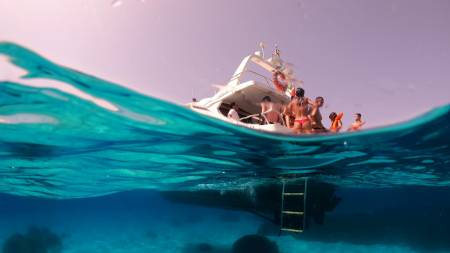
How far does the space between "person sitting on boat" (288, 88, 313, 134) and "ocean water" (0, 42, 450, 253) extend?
0.56 meters

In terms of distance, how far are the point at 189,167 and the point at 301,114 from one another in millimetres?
7455

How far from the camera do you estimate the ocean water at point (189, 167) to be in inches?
328

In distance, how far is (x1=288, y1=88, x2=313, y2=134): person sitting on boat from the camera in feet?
30.5

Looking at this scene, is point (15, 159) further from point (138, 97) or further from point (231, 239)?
point (231, 239)

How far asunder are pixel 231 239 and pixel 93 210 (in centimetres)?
1835

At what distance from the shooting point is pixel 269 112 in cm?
1114

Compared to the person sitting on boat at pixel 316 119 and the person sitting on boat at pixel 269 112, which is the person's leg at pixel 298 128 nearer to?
the person sitting on boat at pixel 316 119

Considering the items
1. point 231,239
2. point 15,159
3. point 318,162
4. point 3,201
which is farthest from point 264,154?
point 3,201

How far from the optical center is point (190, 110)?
27.4ft

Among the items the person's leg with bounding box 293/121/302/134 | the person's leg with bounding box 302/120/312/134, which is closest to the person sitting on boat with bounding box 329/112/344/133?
the person's leg with bounding box 302/120/312/134

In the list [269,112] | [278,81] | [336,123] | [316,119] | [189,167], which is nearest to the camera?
[316,119]

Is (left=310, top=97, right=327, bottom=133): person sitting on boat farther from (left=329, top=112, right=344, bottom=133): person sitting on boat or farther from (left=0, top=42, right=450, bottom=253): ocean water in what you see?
(left=329, top=112, right=344, bottom=133): person sitting on boat

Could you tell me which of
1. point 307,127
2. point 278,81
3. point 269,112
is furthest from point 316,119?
point 278,81

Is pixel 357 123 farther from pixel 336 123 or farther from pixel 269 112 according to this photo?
pixel 269 112
